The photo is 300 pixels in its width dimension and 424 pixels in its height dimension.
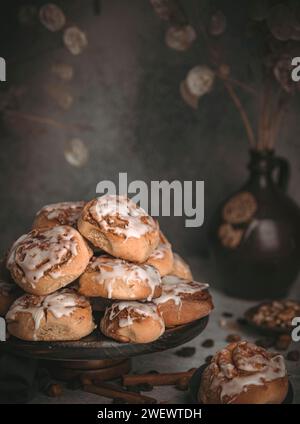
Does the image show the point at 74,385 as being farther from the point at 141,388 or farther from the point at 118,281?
the point at 118,281

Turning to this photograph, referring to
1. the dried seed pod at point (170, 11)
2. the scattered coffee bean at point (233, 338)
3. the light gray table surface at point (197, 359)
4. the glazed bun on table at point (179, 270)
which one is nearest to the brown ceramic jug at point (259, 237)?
the light gray table surface at point (197, 359)

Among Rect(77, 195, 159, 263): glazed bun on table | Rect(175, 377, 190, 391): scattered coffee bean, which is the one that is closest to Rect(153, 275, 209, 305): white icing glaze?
Rect(77, 195, 159, 263): glazed bun on table

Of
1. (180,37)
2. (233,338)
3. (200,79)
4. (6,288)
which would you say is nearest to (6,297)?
(6,288)

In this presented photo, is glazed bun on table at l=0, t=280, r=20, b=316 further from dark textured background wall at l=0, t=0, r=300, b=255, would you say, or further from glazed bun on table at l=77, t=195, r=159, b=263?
dark textured background wall at l=0, t=0, r=300, b=255

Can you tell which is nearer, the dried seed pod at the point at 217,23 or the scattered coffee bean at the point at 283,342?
the scattered coffee bean at the point at 283,342

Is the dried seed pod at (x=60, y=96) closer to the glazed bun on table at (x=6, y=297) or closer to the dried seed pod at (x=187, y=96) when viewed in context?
the dried seed pod at (x=187, y=96)
